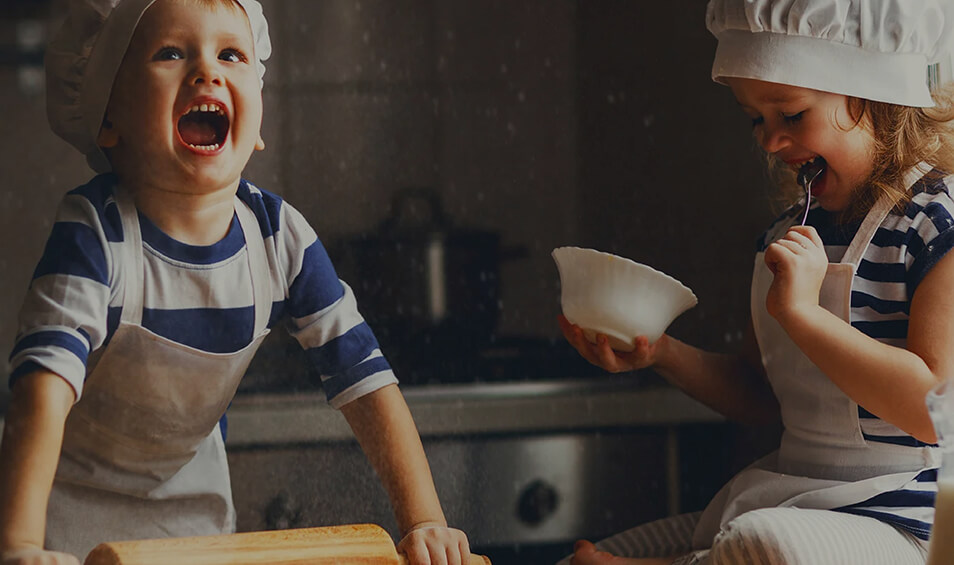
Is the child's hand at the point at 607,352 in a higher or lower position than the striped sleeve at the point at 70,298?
lower

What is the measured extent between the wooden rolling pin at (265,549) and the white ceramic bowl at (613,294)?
19 cm

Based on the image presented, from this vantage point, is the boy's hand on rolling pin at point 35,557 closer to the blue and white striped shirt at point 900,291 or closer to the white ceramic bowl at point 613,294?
the white ceramic bowl at point 613,294

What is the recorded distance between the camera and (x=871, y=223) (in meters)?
0.66

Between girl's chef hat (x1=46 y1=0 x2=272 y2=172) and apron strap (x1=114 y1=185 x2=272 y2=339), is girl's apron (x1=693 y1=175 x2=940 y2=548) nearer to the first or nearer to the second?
apron strap (x1=114 y1=185 x2=272 y2=339)

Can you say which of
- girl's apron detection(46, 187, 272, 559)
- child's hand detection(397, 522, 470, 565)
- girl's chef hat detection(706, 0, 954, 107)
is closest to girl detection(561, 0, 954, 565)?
girl's chef hat detection(706, 0, 954, 107)

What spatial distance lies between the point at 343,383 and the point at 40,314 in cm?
17

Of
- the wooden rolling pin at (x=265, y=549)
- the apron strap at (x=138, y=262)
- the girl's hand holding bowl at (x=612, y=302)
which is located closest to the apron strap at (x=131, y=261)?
the apron strap at (x=138, y=262)

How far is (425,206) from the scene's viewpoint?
63 cm

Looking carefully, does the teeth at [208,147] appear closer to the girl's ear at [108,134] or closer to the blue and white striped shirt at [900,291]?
the girl's ear at [108,134]

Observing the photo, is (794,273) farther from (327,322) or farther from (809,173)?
Answer: (327,322)

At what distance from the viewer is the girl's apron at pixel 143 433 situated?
514 mm

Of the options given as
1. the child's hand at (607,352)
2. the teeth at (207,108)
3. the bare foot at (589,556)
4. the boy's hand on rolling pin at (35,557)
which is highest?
the teeth at (207,108)

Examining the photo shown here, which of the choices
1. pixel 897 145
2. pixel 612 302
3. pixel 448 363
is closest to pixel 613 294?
pixel 612 302

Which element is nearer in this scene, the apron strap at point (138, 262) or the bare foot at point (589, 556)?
the apron strap at point (138, 262)
